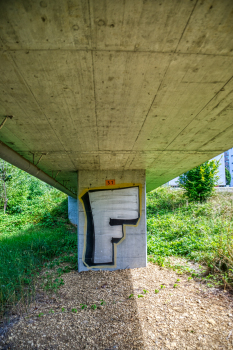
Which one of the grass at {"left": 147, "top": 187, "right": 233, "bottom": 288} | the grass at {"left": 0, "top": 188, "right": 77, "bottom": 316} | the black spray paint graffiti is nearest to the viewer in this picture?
the grass at {"left": 0, "top": 188, "right": 77, "bottom": 316}

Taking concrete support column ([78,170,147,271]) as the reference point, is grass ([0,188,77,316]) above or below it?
below

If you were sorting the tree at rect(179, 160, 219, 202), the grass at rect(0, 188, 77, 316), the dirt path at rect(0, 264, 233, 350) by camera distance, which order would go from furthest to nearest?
1. the tree at rect(179, 160, 219, 202)
2. the grass at rect(0, 188, 77, 316)
3. the dirt path at rect(0, 264, 233, 350)

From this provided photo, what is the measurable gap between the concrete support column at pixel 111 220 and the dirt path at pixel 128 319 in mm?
1317

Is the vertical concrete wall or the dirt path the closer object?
the dirt path

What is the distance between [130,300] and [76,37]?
5192 mm

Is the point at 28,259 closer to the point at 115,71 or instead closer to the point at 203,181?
→ the point at 115,71

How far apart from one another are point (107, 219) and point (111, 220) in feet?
0.45

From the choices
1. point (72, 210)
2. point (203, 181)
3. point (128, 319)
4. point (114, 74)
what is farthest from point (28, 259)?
point (203, 181)

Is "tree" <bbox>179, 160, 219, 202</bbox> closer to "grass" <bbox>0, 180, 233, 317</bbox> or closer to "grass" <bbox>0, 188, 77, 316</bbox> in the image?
"grass" <bbox>0, 180, 233, 317</bbox>

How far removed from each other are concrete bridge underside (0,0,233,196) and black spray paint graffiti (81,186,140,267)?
3101mm

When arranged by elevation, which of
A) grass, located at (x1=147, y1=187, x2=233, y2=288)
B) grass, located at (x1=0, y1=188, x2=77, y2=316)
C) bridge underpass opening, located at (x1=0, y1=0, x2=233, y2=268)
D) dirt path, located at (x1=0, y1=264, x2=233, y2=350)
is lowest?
dirt path, located at (x1=0, y1=264, x2=233, y2=350)

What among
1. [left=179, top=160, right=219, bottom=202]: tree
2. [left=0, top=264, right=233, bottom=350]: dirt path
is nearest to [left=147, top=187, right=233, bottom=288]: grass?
[left=179, top=160, right=219, bottom=202]: tree

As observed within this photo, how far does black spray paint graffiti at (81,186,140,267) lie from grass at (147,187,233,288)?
1.71 m

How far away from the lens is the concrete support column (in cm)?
751
